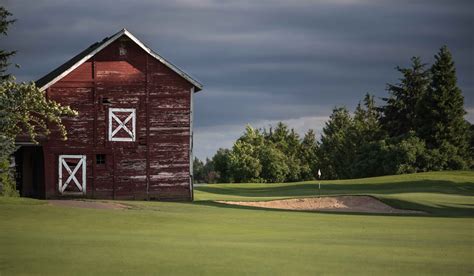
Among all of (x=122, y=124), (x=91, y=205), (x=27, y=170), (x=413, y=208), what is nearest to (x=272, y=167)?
(x=27, y=170)

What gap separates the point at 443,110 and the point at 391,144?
21.8 ft

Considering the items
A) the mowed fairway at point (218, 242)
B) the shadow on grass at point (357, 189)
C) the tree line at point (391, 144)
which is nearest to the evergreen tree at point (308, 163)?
the tree line at point (391, 144)

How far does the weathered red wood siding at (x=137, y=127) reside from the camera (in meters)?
45.4

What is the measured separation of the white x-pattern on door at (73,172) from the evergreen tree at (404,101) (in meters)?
58.8

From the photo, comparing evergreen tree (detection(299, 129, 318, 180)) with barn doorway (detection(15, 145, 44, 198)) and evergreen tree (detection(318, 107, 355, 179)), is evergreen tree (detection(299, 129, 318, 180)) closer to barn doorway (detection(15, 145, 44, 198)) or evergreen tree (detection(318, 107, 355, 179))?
evergreen tree (detection(318, 107, 355, 179))

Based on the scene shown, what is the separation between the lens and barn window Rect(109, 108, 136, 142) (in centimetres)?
4588

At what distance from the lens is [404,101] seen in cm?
10125

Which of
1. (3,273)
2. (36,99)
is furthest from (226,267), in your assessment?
(36,99)

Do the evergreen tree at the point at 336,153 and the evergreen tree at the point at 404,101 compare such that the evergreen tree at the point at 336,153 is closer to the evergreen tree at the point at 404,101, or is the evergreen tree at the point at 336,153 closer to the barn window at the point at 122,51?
the evergreen tree at the point at 404,101

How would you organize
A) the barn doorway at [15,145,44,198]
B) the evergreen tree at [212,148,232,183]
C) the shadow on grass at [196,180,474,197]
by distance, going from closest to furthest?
the barn doorway at [15,145,44,198] → the shadow on grass at [196,180,474,197] → the evergreen tree at [212,148,232,183]

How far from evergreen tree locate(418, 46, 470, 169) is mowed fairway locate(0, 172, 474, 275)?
51751mm

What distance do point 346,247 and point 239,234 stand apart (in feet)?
16.6

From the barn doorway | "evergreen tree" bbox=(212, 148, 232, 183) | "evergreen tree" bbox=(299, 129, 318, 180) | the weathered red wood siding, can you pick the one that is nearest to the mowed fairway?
the weathered red wood siding

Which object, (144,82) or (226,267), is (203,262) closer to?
(226,267)
